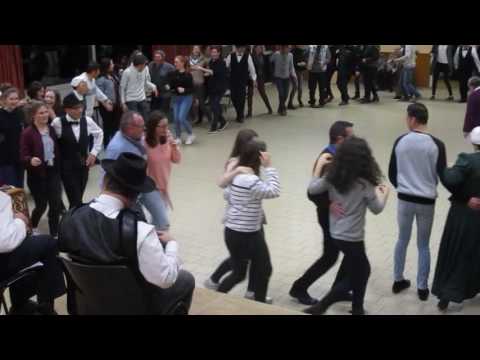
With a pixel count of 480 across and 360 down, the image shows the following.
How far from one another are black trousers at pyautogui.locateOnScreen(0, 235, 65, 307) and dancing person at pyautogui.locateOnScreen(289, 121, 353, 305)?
180cm

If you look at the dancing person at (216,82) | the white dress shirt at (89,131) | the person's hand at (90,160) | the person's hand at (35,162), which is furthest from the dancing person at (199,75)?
the person's hand at (35,162)

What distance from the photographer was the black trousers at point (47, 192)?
230 inches

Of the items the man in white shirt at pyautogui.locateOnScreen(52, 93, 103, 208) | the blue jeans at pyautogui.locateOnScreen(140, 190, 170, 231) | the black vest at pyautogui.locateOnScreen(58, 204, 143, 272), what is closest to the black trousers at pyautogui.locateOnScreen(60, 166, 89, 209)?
the man in white shirt at pyautogui.locateOnScreen(52, 93, 103, 208)

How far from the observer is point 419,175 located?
181 inches

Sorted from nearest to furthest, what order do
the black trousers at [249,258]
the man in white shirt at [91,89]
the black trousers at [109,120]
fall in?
the black trousers at [249,258], the man in white shirt at [91,89], the black trousers at [109,120]

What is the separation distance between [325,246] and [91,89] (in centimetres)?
508

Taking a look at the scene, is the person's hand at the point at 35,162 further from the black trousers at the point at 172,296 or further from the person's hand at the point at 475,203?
the person's hand at the point at 475,203

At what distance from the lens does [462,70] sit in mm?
13602

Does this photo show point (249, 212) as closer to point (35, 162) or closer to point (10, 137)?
point (35, 162)

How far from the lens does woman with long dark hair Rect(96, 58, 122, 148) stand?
9.30 m

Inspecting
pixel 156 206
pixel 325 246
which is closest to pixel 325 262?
pixel 325 246

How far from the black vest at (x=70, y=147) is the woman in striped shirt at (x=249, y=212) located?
Result: 2172mm
